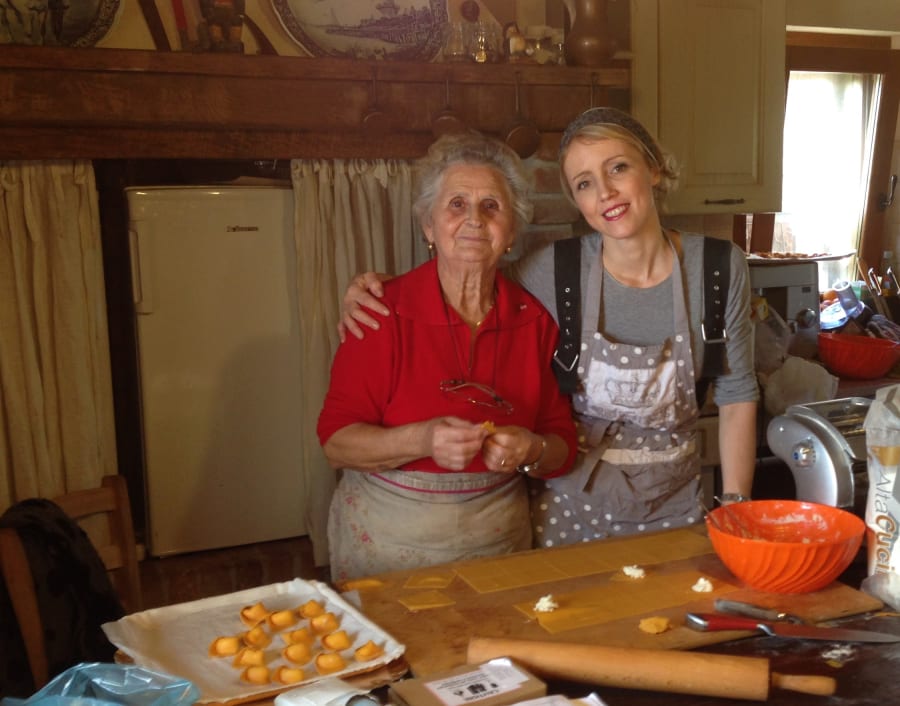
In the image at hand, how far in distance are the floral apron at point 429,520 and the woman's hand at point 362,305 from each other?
10.8 inches

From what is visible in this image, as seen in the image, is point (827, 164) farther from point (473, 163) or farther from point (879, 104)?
point (473, 163)

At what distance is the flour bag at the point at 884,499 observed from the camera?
126 centimetres

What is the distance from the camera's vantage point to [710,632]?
1.17m

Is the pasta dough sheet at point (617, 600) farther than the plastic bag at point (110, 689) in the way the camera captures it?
Yes

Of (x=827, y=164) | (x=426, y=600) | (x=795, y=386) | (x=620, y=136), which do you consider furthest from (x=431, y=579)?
(x=827, y=164)

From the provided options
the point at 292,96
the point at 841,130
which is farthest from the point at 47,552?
the point at 841,130


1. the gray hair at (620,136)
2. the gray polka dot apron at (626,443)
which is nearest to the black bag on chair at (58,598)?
the gray polka dot apron at (626,443)

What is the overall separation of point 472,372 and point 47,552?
786 mm

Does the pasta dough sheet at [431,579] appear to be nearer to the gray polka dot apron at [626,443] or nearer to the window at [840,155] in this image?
the gray polka dot apron at [626,443]

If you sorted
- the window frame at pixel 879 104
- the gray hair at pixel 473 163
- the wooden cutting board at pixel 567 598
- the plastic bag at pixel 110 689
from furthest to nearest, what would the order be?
the window frame at pixel 879 104 < the gray hair at pixel 473 163 < the wooden cutting board at pixel 567 598 < the plastic bag at pixel 110 689

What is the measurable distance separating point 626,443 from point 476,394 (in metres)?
0.33

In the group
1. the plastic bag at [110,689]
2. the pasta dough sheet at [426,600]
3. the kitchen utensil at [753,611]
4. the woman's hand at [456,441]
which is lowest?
the pasta dough sheet at [426,600]

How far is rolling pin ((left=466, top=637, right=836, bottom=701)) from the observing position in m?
1.01

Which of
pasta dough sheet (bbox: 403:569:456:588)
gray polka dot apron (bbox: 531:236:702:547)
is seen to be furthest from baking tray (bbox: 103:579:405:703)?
gray polka dot apron (bbox: 531:236:702:547)
